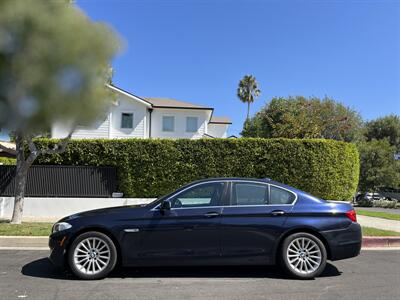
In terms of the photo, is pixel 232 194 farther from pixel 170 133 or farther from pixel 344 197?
pixel 170 133

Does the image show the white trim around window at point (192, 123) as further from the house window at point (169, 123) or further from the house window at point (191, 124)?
the house window at point (169, 123)

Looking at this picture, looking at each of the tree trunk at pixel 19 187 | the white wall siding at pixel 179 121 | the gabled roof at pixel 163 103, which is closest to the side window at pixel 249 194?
the tree trunk at pixel 19 187

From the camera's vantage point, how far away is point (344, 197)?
624 inches

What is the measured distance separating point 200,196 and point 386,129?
50818 mm

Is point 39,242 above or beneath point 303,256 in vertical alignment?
beneath

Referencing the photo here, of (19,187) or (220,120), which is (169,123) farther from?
(19,187)

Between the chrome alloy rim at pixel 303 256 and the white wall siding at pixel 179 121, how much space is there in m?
25.1

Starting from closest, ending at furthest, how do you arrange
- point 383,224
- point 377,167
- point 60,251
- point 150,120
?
point 60,251
point 383,224
point 150,120
point 377,167

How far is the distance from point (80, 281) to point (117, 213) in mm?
1104

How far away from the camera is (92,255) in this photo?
603 centimetres

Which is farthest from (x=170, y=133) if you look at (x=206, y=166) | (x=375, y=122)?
(x=375, y=122)

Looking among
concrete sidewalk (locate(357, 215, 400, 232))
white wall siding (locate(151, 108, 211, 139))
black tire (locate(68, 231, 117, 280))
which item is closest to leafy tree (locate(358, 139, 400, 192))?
white wall siding (locate(151, 108, 211, 139))

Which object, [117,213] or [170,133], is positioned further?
[170,133]

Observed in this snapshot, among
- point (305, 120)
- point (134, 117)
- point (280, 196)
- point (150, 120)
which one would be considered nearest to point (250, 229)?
point (280, 196)
